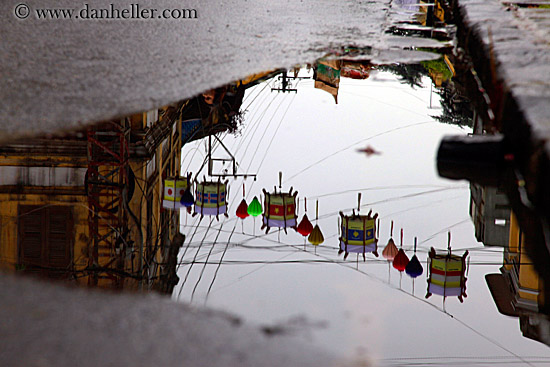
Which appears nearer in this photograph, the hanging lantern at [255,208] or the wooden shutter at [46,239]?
the wooden shutter at [46,239]

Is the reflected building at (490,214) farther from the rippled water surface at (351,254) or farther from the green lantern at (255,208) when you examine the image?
the green lantern at (255,208)

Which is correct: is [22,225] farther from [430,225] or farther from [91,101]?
[430,225]

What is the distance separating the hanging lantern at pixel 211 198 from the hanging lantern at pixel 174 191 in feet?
0.25

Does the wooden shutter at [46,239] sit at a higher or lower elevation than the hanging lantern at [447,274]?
higher

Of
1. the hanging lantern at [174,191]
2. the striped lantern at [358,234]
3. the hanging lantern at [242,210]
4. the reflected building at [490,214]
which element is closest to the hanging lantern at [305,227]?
the striped lantern at [358,234]

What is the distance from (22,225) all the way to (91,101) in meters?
1.22

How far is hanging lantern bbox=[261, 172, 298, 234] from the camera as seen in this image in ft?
9.28

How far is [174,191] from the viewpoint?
3.08 m

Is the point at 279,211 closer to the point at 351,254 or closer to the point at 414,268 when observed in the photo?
the point at 351,254

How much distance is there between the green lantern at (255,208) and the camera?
9.57 feet

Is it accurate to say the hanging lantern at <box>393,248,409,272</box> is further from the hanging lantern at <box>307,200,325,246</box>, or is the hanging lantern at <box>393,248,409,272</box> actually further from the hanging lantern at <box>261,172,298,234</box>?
the hanging lantern at <box>261,172,298,234</box>

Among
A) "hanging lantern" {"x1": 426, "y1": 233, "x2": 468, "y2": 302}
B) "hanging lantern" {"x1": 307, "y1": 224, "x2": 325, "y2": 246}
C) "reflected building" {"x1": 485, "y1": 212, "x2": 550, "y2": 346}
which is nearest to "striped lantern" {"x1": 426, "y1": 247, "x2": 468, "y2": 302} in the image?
"hanging lantern" {"x1": 426, "y1": 233, "x2": 468, "y2": 302}

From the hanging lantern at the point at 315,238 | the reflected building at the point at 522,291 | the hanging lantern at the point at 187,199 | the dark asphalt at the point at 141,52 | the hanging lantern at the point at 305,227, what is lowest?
the reflected building at the point at 522,291

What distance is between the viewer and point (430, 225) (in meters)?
2.99
